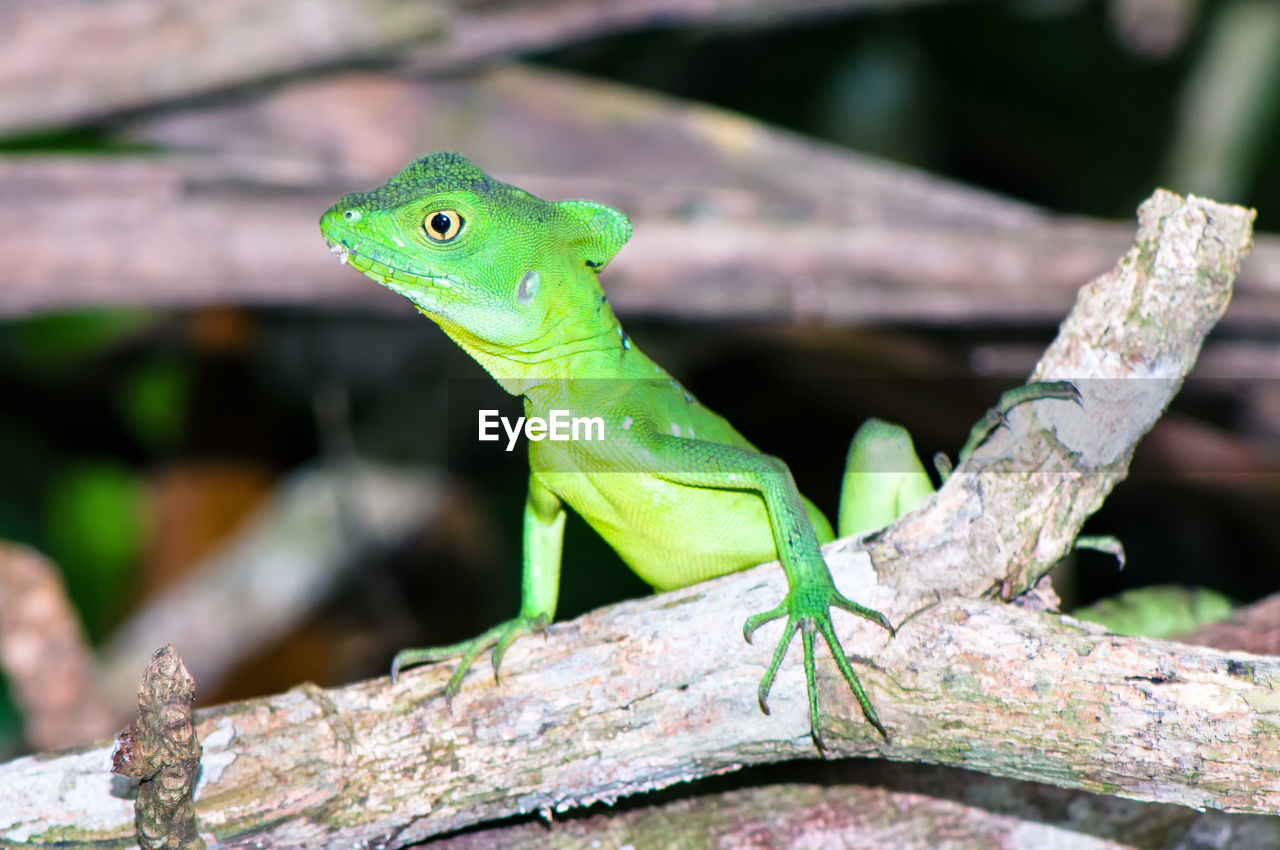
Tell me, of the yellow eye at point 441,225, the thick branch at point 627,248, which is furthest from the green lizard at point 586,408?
the thick branch at point 627,248

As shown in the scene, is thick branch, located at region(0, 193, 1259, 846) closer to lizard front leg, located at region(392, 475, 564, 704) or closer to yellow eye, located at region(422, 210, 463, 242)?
lizard front leg, located at region(392, 475, 564, 704)

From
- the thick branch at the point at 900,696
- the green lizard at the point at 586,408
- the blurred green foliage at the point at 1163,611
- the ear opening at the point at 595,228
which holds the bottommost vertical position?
the blurred green foliage at the point at 1163,611

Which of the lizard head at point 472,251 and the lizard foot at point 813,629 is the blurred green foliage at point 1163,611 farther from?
the lizard head at point 472,251

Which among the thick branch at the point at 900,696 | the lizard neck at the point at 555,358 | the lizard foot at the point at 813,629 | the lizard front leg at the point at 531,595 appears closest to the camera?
the thick branch at the point at 900,696

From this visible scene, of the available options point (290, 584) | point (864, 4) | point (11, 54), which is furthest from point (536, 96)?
point (290, 584)

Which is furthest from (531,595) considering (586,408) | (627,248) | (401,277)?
(627,248)

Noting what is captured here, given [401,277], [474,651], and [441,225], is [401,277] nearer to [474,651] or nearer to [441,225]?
[441,225]
